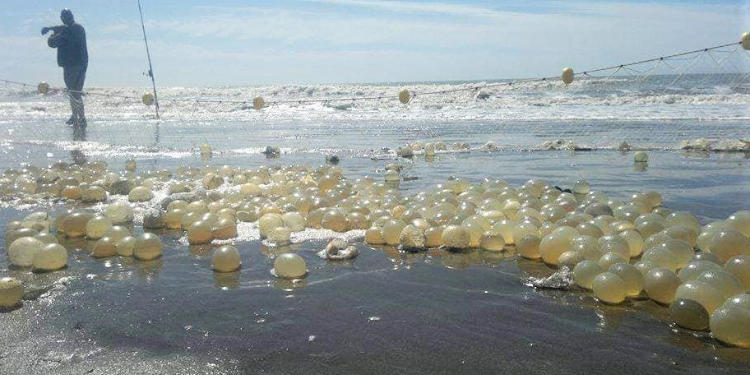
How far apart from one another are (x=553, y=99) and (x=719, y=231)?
22683 mm

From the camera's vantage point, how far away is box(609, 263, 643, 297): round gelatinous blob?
10.3ft

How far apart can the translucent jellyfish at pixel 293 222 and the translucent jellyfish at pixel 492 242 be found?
A: 164 centimetres

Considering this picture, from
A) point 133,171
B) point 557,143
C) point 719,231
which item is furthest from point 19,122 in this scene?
point 719,231

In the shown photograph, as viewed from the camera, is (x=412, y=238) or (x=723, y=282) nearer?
(x=723, y=282)

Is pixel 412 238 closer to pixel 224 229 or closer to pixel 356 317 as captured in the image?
pixel 356 317

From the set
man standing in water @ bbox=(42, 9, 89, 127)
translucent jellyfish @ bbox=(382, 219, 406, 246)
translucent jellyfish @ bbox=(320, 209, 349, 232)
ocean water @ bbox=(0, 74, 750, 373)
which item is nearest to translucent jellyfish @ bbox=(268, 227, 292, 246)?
ocean water @ bbox=(0, 74, 750, 373)

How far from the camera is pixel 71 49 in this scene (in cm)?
1443

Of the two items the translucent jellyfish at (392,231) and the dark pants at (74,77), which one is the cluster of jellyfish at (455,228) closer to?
the translucent jellyfish at (392,231)

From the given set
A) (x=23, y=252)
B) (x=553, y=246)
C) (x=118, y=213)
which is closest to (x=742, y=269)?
(x=553, y=246)

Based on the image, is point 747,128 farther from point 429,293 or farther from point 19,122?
point 19,122

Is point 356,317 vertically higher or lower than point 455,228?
lower

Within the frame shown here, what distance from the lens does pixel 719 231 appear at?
12.1ft

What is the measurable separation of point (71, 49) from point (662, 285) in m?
15.4

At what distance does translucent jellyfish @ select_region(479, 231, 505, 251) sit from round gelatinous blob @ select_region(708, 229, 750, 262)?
4.57 ft
